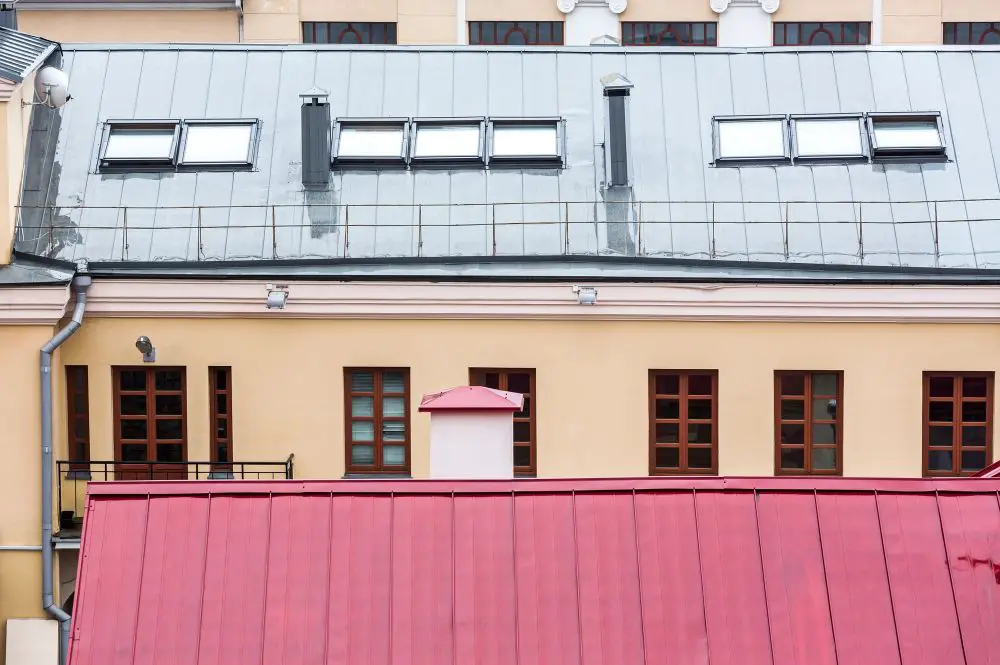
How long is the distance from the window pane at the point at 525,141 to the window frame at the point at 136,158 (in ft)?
18.6

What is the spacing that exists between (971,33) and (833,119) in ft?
43.6

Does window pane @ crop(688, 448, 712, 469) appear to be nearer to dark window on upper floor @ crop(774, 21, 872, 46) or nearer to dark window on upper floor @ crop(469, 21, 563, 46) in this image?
dark window on upper floor @ crop(469, 21, 563, 46)

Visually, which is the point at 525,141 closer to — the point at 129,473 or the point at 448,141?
the point at 448,141

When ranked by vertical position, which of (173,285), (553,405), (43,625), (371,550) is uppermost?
(173,285)

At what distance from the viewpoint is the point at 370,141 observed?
2283 centimetres

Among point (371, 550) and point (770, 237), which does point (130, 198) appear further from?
point (371, 550)

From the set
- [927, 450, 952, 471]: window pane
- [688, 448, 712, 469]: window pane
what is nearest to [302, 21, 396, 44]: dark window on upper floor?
[688, 448, 712, 469]: window pane

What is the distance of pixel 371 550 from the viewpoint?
11.5m

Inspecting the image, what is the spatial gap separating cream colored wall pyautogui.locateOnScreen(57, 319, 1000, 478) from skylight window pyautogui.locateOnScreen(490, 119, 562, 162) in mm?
3496

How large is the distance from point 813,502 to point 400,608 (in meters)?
3.89

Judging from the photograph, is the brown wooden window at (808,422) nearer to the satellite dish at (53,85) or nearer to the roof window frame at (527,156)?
the roof window frame at (527,156)

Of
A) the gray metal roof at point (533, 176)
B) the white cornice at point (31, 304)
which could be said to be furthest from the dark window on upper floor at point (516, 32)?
the white cornice at point (31, 304)

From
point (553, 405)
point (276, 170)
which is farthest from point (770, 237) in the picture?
point (276, 170)

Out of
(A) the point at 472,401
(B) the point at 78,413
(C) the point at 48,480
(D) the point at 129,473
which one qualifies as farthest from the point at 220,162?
(A) the point at 472,401
